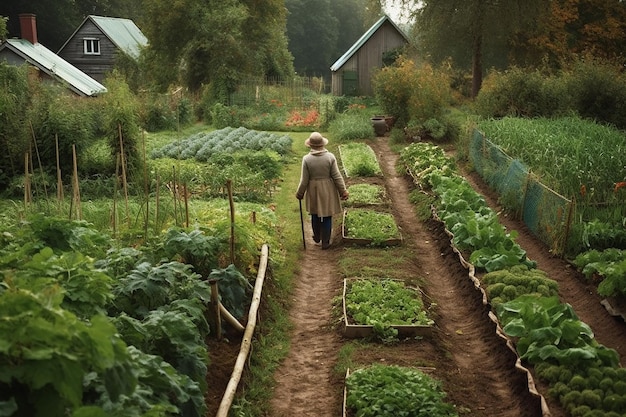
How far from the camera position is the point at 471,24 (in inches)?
1091

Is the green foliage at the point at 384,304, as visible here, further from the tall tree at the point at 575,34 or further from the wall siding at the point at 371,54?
the wall siding at the point at 371,54

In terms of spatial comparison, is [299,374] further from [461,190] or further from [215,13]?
[215,13]

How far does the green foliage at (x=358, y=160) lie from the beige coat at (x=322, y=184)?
5256 mm

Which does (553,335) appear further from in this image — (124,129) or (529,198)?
(124,129)

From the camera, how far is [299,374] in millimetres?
7180

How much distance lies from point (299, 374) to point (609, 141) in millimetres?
10119

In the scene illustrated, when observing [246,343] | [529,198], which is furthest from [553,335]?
[529,198]

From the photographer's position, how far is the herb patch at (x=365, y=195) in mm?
13586

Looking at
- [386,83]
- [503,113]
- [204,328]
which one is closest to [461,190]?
[204,328]

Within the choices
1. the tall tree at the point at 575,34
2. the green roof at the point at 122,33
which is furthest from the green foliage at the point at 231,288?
the green roof at the point at 122,33

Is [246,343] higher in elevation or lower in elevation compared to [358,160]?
lower

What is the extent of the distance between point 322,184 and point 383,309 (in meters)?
3.43

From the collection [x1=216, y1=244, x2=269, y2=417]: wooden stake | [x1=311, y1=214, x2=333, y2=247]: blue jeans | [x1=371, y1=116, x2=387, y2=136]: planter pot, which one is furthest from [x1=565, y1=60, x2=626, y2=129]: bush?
[x1=216, y1=244, x2=269, y2=417]: wooden stake

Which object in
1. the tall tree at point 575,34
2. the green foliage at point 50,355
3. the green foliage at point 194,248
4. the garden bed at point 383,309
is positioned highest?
the tall tree at point 575,34
